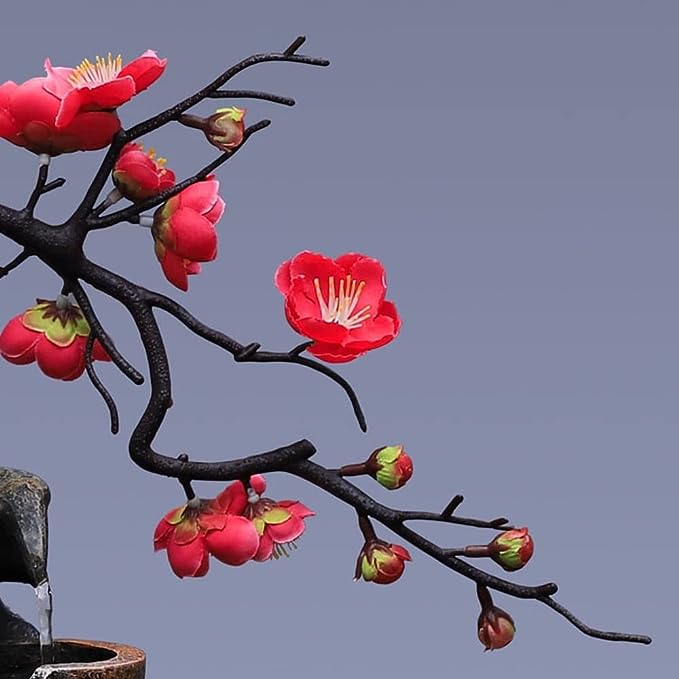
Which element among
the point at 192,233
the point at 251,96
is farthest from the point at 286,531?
the point at 251,96

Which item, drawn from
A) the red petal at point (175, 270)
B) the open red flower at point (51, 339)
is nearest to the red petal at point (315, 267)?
the red petal at point (175, 270)

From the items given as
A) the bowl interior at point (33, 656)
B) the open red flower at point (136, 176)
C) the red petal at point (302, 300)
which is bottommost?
the bowl interior at point (33, 656)

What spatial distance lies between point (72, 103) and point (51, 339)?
223 mm

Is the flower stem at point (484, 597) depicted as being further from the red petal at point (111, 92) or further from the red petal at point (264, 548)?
the red petal at point (111, 92)

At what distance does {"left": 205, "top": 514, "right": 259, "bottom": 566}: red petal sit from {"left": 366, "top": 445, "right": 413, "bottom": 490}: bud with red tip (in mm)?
121

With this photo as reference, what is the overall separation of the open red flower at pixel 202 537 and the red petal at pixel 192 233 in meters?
0.22

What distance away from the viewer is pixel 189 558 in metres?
1.63

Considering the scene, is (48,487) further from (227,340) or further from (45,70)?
(45,70)

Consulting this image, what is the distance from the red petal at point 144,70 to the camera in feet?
5.28

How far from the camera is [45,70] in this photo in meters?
1.62

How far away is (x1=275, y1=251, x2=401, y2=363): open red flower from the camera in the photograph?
158 cm

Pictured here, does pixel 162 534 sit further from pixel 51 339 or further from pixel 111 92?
pixel 111 92

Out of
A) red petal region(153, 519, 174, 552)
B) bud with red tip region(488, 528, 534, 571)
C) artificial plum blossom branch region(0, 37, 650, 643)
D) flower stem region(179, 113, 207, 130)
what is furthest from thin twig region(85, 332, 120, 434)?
bud with red tip region(488, 528, 534, 571)

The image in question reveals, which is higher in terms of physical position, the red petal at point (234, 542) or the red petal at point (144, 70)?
the red petal at point (144, 70)
